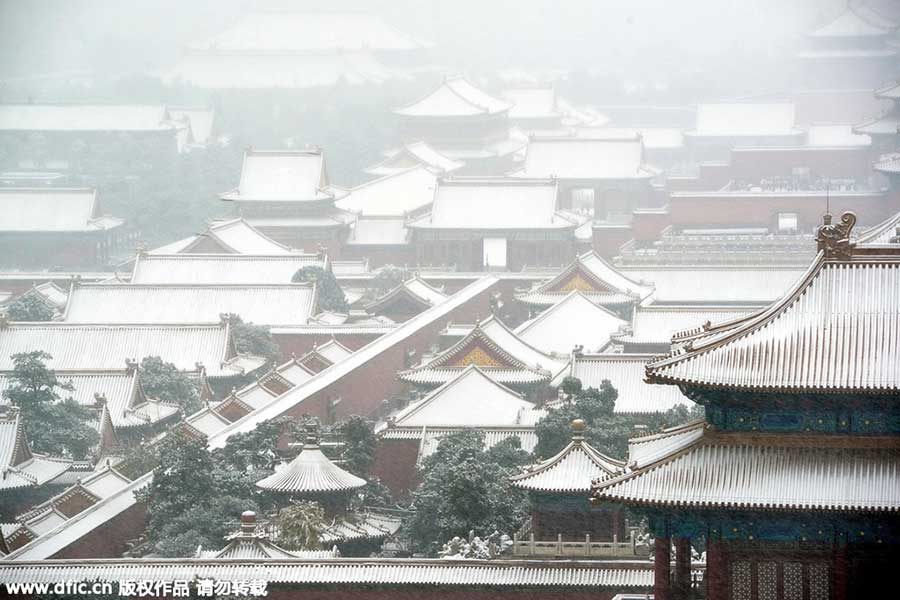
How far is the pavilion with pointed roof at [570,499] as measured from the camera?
74.2ft

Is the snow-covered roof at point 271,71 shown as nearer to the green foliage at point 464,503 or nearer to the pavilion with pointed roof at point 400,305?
the pavilion with pointed roof at point 400,305

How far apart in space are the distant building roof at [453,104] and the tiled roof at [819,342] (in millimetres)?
46761

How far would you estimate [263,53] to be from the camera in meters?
85.9

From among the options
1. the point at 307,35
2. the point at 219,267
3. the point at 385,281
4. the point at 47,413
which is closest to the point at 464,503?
the point at 47,413

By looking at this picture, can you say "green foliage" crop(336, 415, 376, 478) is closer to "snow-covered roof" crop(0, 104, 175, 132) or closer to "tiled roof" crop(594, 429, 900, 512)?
"tiled roof" crop(594, 429, 900, 512)

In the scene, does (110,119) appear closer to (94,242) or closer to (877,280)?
(94,242)

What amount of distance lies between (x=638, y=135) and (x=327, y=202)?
11345 mm

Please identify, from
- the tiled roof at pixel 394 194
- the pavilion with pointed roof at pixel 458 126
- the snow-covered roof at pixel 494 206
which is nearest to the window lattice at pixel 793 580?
the snow-covered roof at pixel 494 206

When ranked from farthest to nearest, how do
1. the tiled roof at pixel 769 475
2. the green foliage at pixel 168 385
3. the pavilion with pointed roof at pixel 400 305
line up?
the pavilion with pointed roof at pixel 400 305, the green foliage at pixel 168 385, the tiled roof at pixel 769 475

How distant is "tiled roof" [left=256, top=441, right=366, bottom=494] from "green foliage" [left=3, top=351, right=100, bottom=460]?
6.02m

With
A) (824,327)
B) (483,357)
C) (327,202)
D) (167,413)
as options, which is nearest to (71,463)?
(167,413)

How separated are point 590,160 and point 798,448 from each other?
4257 cm

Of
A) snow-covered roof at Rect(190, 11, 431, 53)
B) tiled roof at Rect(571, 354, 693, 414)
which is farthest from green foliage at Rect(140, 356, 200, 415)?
snow-covered roof at Rect(190, 11, 431, 53)

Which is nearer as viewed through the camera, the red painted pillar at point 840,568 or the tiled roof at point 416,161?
the red painted pillar at point 840,568
